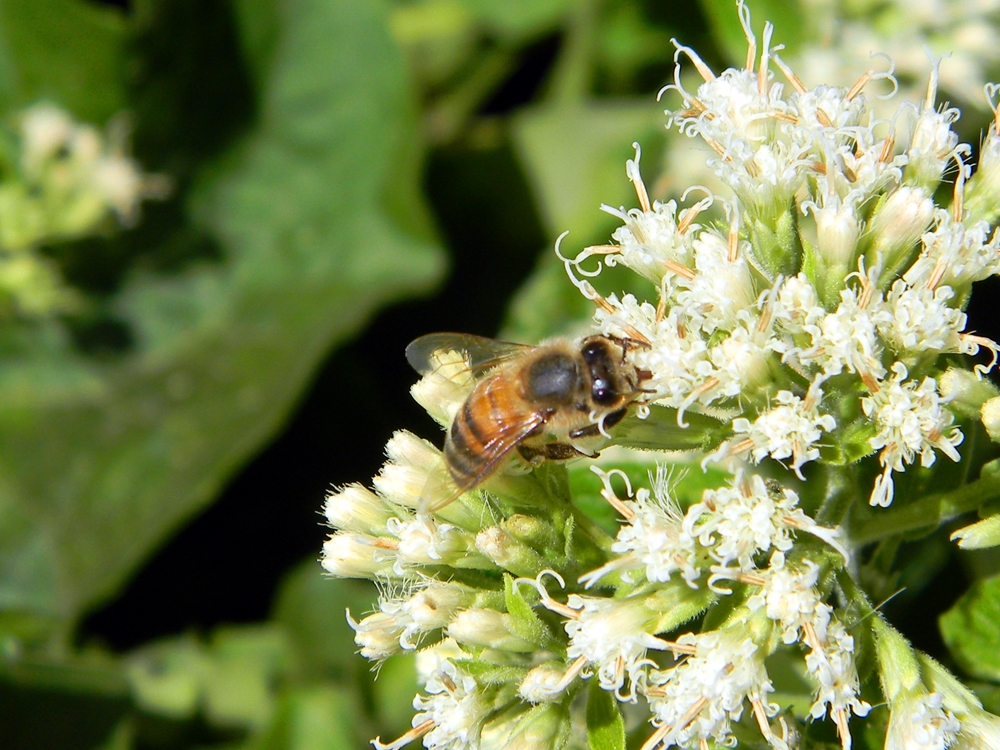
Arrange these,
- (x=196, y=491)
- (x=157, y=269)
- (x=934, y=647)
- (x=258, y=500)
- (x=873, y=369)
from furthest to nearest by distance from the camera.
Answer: (x=157, y=269) < (x=258, y=500) < (x=196, y=491) < (x=934, y=647) < (x=873, y=369)

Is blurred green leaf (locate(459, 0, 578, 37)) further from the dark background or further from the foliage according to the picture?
the dark background

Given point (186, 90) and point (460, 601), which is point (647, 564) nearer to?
point (460, 601)

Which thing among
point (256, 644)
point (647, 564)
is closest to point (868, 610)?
point (647, 564)

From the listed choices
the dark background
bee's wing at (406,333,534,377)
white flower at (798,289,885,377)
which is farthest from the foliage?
white flower at (798,289,885,377)

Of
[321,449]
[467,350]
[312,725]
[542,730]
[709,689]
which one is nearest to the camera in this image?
[709,689]

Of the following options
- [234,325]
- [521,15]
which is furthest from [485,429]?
[521,15]

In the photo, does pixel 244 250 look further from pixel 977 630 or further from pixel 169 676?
pixel 977 630
